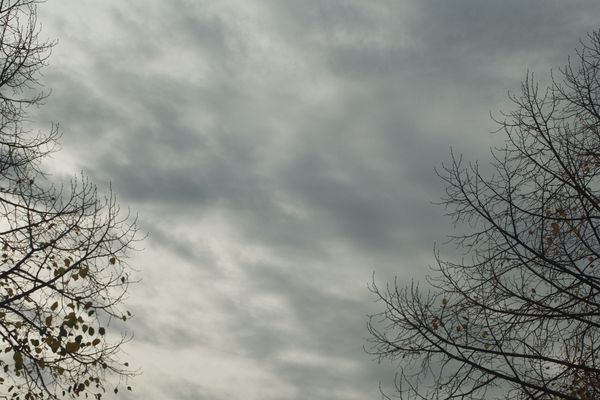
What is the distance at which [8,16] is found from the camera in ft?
37.1

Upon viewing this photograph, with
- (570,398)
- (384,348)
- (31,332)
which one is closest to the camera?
(570,398)

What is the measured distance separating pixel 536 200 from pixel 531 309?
157cm

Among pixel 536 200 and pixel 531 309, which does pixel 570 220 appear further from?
pixel 531 309

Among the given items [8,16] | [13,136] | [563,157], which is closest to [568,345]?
[563,157]

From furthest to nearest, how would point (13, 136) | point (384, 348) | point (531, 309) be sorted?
1. point (13, 136)
2. point (384, 348)
3. point (531, 309)

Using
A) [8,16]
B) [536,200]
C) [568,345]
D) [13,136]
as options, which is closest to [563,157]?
[536,200]

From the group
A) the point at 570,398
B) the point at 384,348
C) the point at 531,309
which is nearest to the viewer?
the point at 570,398

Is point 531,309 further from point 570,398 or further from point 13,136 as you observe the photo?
point 13,136

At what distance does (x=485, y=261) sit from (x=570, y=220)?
3.94 ft

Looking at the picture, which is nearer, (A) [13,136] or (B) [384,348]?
(B) [384,348]

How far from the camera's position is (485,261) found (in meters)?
8.30

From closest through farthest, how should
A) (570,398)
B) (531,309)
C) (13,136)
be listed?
1. (570,398)
2. (531,309)
3. (13,136)

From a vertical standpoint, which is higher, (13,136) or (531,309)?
(13,136)

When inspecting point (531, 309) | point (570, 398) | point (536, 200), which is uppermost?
point (536, 200)
